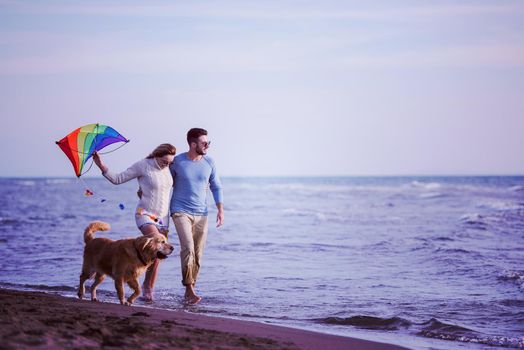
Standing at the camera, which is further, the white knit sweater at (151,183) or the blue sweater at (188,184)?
the blue sweater at (188,184)

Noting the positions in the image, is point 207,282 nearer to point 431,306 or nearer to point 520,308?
point 431,306

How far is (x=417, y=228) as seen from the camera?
66.5 ft

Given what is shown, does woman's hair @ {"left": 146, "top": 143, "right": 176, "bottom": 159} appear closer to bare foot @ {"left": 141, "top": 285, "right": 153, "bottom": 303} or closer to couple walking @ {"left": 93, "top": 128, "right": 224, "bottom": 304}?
couple walking @ {"left": 93, "top": 128, "right": 224, "bottom": 304}

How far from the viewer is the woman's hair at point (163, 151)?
26.2 feet

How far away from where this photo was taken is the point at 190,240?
27.4 feet

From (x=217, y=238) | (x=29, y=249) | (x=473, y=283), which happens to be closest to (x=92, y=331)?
(x=473, y=283)

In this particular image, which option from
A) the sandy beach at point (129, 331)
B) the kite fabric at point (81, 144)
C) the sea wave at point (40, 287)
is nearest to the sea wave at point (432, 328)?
the sandy beach at point (129, 331)

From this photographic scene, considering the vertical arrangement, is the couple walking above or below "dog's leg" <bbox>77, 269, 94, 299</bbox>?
above

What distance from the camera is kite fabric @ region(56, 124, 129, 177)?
307 inches

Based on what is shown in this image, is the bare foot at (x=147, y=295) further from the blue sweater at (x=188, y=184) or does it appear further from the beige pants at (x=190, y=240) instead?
the blue sweater at (x=188, y=184)

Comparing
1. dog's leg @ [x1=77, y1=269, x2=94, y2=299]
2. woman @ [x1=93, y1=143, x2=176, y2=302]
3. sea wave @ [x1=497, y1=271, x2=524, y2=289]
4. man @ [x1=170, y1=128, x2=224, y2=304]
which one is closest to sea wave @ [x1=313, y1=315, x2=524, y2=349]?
man @ [x1=170, y1=128, x2=224, y2=304]

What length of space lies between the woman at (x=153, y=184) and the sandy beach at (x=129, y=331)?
3.27ft

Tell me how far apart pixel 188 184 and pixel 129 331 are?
3.16 meters

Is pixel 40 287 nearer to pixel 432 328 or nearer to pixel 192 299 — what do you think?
pixel 192 299
